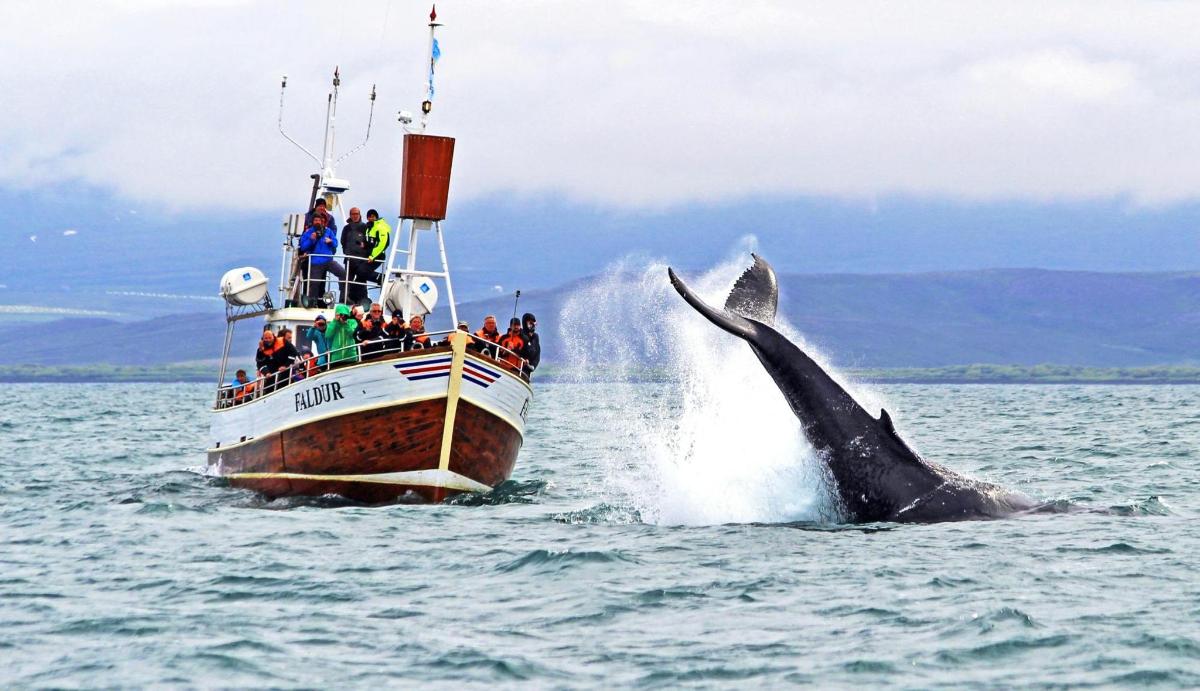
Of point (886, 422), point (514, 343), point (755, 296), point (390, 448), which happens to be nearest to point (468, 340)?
point (514, 343)

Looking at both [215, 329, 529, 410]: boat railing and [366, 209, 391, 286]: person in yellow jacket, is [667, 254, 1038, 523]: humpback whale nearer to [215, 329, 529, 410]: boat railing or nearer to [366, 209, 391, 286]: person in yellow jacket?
[215, 329, 529, 410]: boat railing

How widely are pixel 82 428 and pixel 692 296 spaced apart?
1831 inches

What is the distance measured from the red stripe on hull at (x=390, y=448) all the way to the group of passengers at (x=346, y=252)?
15.9 ft

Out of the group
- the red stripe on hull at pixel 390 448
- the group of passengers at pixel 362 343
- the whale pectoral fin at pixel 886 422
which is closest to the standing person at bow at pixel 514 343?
the group of passengers at pixel 362 343

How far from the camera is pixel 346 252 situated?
94.7 ft

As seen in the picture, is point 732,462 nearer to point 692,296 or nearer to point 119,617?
point 692,296

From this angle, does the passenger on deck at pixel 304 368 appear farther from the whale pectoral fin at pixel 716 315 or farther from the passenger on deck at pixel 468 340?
the whale pectoral fin at pixel 716 315

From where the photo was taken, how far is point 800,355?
15.3 m

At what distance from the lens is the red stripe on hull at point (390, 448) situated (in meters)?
23.5

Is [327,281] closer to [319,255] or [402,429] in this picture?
[319,255]

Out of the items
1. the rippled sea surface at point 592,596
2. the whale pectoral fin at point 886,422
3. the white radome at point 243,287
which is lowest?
the rippled sea surface at point 592,596

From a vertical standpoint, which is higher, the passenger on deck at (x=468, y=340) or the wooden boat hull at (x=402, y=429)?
the passenger on deck at (x=468, y=340)

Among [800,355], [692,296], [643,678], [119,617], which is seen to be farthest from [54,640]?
[800,355]

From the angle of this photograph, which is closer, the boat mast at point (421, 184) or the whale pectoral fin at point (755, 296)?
the whale pectoral fin at point (755, 296)
